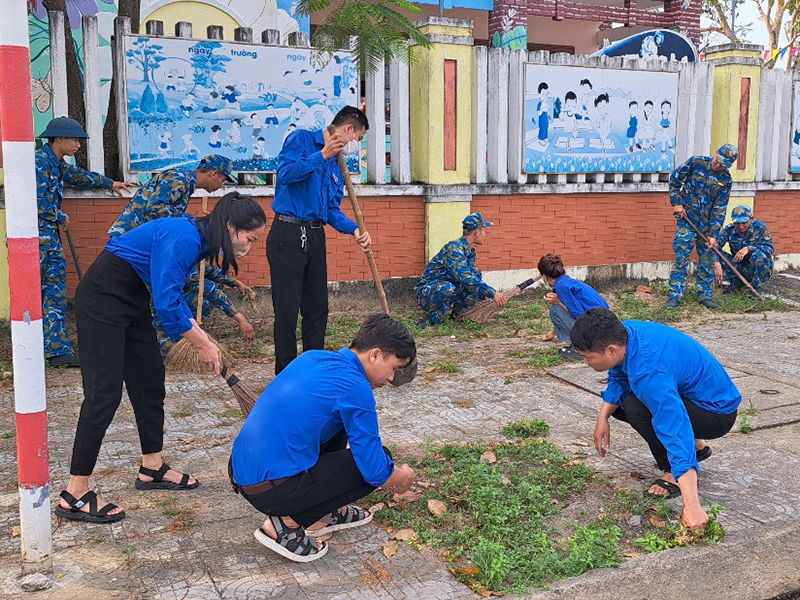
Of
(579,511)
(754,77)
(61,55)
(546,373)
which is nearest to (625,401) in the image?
(579,511)

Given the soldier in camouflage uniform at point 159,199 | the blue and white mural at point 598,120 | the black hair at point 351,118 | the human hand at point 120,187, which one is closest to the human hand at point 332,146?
the black hair at point 351,118

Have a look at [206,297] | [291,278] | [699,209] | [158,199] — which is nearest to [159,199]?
[158,199]

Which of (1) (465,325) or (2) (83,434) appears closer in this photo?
(2) (83,434)

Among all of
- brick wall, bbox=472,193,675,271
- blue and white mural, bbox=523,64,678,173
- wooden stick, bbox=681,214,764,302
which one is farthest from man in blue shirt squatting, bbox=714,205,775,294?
blue and white mural, bbox=523,64,678,173

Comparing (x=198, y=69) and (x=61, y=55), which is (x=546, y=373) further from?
(x=61, y=55)

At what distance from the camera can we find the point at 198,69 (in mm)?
7781

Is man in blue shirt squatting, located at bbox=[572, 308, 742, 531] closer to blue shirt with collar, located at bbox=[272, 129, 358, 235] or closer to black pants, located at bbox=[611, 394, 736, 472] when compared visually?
black pants, located at bbox=[611, 394, 736, 472]

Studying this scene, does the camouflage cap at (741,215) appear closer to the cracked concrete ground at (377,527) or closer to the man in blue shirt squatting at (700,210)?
the man in blue shirt squatting at (700,210)

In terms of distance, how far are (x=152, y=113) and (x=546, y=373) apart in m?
4.32

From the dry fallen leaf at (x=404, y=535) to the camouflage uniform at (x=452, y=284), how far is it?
4412mm

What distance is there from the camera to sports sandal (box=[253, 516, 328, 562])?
3326 millimetres

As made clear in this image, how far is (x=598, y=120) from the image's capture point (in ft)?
32.5

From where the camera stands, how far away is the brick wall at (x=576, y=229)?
948 cm

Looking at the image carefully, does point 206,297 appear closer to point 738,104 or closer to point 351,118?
point 351,118
